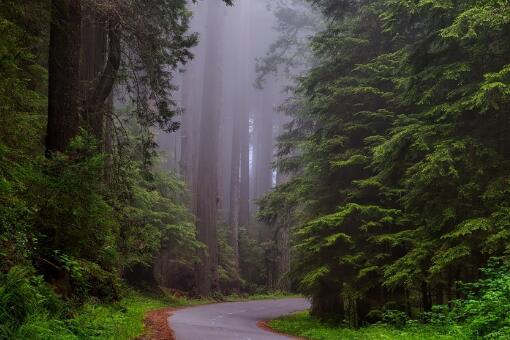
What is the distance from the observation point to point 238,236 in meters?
36.3

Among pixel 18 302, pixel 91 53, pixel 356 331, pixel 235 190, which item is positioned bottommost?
pixel 356 331

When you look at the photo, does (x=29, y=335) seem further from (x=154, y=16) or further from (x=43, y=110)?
(x=154, y=16)

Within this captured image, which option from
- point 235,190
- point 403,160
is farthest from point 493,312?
point 235,190

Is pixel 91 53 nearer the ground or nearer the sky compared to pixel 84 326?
nearer the sky

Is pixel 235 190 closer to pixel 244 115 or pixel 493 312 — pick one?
pixel 244 115

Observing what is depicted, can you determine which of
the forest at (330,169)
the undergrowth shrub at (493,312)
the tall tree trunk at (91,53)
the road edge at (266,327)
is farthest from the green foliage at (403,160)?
the tall tree trunk at (91,53)

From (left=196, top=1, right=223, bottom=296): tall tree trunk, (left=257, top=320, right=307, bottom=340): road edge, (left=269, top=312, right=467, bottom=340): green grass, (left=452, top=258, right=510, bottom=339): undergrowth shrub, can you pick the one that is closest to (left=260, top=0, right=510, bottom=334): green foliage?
(left=269, top=312, right=467, bottom=340): green grass

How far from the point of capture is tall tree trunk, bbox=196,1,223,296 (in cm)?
2733

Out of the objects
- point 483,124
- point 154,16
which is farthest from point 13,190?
point 483,124

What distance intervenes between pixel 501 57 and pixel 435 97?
171 cm

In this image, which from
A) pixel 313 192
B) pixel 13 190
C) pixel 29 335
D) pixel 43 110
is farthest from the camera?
pixel 313 192

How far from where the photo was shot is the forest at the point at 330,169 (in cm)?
675

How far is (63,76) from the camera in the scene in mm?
8414

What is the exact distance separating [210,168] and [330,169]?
15034 mm
